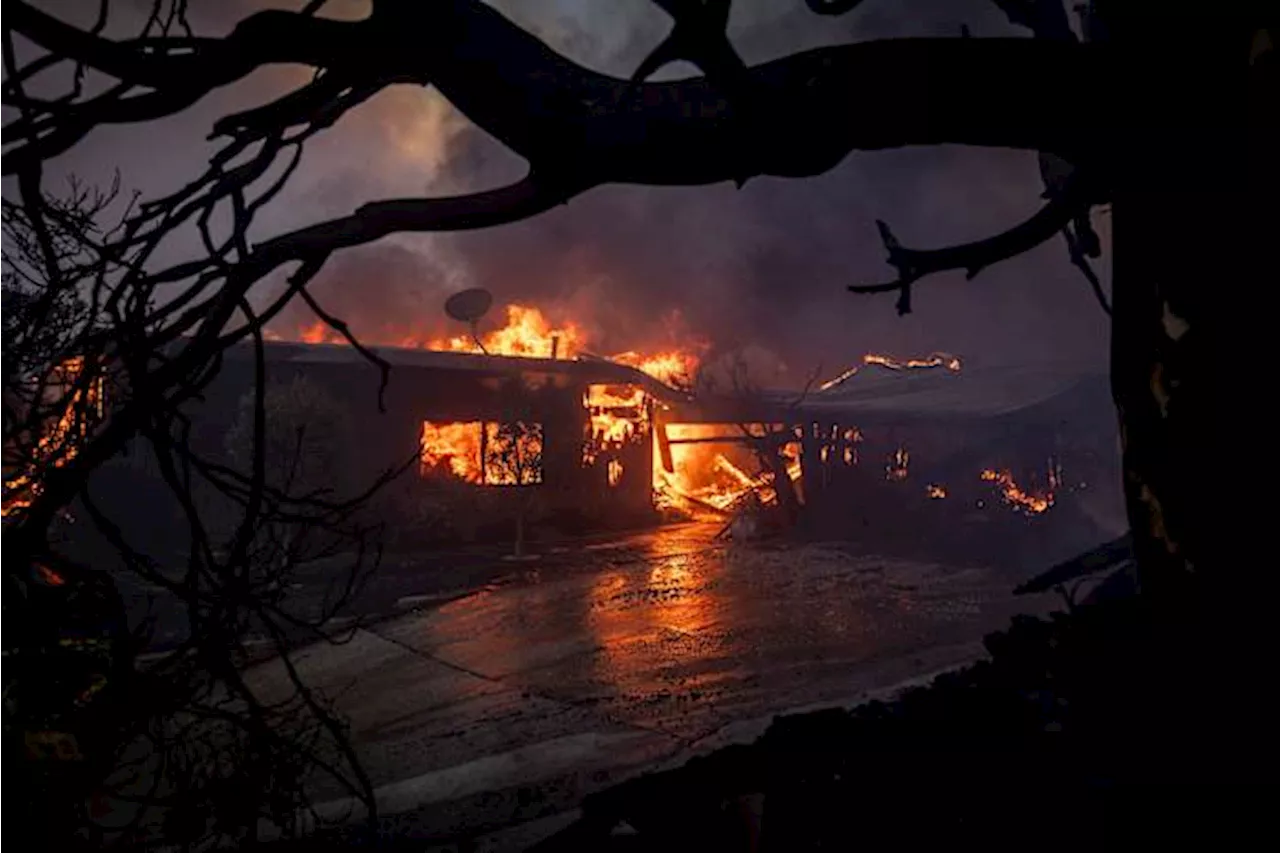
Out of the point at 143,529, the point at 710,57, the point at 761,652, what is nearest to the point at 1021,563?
the point at 761,652

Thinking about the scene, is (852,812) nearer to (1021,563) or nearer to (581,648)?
(581,648)

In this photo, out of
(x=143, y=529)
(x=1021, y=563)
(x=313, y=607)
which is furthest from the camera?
(x=143, y=529)

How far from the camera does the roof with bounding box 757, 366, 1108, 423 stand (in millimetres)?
25922

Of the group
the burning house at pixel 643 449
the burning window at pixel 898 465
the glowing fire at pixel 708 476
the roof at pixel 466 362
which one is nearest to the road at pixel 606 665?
the burning house at pixel 643 449

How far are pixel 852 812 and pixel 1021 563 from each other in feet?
52.6

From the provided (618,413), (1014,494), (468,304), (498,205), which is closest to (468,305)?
(468,304)

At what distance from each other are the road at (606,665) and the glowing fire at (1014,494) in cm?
926

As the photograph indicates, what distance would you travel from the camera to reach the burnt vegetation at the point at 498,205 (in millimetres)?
1642

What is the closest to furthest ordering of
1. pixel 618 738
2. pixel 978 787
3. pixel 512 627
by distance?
pixel 978 787
pixel 618 738
pixel 512 627

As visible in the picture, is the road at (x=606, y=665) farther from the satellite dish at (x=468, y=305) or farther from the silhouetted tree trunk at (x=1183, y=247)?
the satellite dish at (x=468, y=305)

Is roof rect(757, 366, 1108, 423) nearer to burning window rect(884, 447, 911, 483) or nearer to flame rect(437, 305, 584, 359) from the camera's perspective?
burning window rect(884, 447, 911, 483)

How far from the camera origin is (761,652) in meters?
10.0

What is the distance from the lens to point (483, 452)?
23.1 meters

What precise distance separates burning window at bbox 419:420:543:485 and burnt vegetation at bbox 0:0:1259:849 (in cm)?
2043
